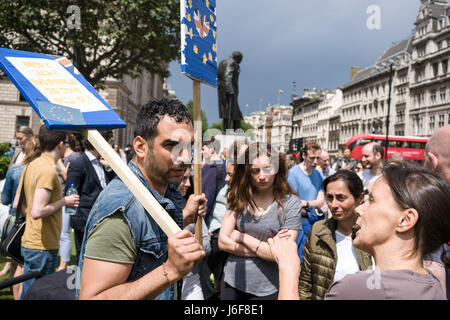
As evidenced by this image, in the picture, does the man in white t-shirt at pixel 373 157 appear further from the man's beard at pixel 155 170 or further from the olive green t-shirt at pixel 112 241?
the olive green t-shirt at pixel 112 241

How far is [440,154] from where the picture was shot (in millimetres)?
2471

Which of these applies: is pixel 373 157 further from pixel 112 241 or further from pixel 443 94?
pixel 443 94

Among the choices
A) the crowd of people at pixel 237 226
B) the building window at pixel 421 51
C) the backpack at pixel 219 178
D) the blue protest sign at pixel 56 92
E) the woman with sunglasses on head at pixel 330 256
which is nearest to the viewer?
the blue protest sign at pixel 56 92

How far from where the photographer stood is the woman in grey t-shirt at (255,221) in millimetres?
3244

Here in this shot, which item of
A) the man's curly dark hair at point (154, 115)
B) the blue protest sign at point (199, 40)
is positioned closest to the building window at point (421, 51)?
the blue protest sign at point (199, 40)

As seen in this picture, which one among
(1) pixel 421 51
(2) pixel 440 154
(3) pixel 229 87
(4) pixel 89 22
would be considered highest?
(1) pixel 421 51

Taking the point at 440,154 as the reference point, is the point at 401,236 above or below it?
below

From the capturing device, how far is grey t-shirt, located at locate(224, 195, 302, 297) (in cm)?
324

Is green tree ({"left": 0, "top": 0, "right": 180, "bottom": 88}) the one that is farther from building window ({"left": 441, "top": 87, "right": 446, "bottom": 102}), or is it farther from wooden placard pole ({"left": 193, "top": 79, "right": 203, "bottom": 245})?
building window ({"left": 441, "top": 87, "right": 446, "bottom": 102})

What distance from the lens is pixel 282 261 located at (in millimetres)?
1979

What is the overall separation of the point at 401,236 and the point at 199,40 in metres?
1.40

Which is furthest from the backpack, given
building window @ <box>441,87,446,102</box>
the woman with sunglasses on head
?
building window @ <box>441,87,446,102</box>

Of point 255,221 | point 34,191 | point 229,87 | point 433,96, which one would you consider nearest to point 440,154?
point 255,221

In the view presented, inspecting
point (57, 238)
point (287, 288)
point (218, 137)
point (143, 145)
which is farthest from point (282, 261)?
point (218, 137)
